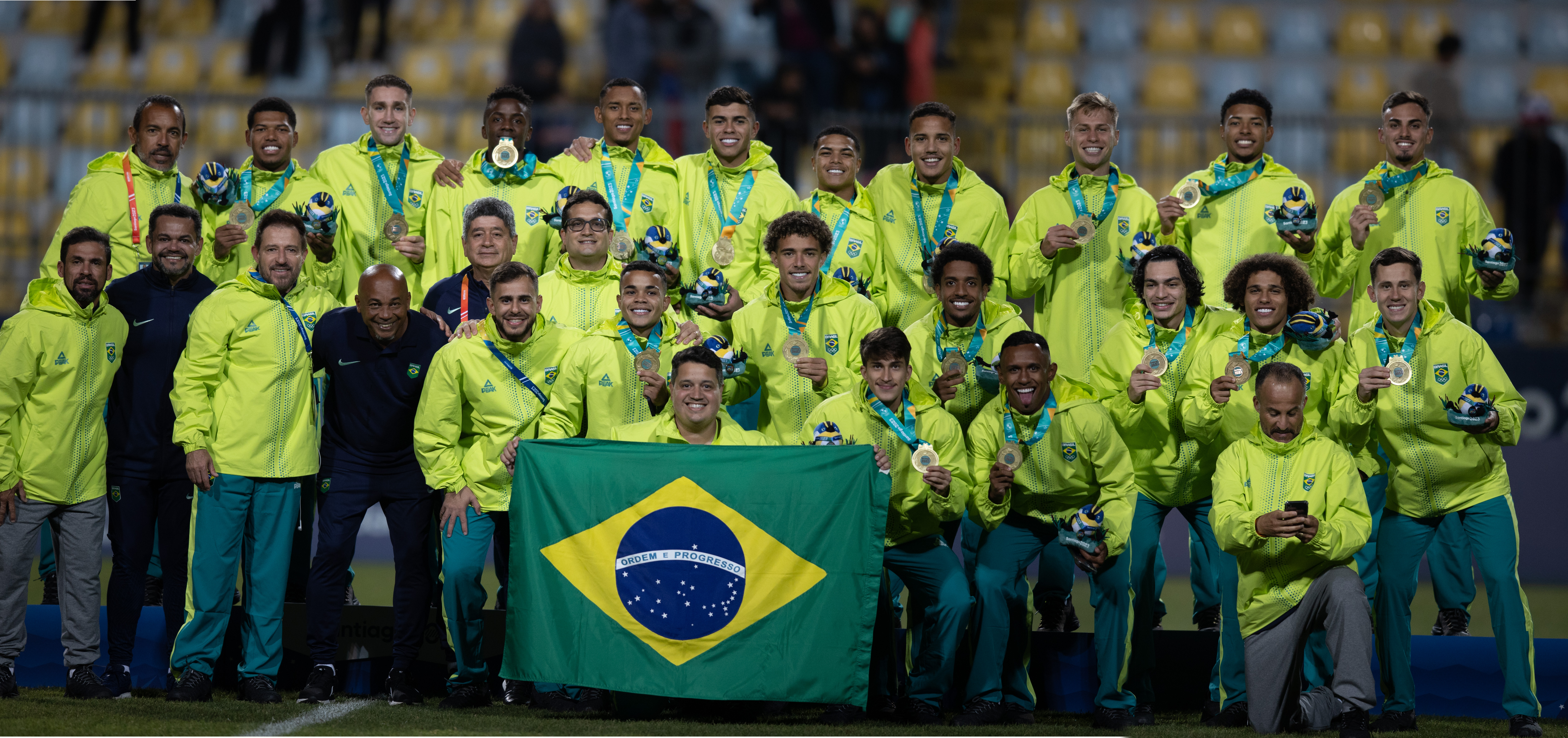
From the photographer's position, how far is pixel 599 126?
557 inches

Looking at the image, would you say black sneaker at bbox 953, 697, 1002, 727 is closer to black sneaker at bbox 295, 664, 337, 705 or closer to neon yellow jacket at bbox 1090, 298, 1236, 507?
neon yellow jacket at bbox 1090, 298, 1236, 507

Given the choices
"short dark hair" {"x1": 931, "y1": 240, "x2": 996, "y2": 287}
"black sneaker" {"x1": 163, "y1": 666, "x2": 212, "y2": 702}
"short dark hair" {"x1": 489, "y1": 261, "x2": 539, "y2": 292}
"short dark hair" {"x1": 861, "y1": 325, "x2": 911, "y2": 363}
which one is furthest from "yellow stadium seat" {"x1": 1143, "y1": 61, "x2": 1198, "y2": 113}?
"black sneaker" {"x1": 163, "y1": 666, "x2": 212, "y2": 702}

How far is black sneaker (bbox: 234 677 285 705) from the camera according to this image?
7125mm

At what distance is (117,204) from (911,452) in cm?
441

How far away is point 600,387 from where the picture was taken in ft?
24.4

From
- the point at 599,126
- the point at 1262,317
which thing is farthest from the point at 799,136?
the point at 1262,317

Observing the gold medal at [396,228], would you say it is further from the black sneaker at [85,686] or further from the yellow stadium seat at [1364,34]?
the yellow stadium seat at [1364,34]

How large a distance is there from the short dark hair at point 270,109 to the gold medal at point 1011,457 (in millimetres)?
4282

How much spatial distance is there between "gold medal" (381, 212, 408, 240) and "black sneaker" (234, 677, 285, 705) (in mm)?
2511

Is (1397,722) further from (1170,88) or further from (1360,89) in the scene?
(1360,89)

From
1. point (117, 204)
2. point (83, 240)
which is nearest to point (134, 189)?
point (117, 204)

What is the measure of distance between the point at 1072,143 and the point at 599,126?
6466 millimetres

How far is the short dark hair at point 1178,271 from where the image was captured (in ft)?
25.3

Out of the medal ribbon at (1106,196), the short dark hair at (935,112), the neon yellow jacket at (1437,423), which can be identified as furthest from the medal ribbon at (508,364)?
the neon yellow jacket at (1437,423)
